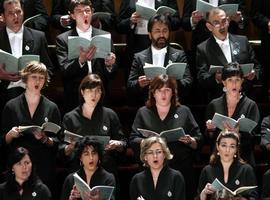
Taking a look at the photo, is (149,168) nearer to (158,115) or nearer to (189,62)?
(158,115)

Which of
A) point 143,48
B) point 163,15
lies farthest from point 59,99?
point 163,15

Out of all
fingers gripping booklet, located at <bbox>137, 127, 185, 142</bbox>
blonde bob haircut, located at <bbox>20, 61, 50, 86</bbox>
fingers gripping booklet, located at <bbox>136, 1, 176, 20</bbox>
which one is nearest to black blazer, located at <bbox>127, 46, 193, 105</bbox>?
fingers gripping booklet, located at <bbox>136, 1, 176, 20</bbox>

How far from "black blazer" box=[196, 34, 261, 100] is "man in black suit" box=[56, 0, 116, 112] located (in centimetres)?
73

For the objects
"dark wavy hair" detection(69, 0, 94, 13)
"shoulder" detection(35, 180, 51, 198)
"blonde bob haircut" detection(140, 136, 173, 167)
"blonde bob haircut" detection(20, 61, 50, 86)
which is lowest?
"shoulder" detection(35, 180, 51, 198)

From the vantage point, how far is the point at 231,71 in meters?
5.57

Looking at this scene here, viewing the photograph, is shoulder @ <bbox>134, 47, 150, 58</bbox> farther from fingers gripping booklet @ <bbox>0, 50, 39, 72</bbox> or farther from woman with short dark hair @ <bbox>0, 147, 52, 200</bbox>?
woman with short dark hair @ <bbox>0, 147, 52, 200</bbox>

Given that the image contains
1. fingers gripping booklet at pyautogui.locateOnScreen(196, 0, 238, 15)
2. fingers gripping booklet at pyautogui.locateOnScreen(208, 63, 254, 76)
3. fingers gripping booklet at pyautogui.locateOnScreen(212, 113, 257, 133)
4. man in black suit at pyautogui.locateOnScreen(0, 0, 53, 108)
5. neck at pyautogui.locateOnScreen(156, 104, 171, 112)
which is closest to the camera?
fingers gripping booklet at pyautogui.locateOnScreen(212, 113, 257, 133)

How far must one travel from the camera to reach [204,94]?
6.55m

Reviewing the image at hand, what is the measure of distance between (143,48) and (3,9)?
124 cm

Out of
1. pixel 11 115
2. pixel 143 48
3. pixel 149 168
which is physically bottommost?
pixel 149 168

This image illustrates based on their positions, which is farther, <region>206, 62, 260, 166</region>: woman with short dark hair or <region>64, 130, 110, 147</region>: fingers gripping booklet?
<region>206, 62, 260, 166</region>: woman with short dark hair

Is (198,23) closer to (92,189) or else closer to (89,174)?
(89,174)

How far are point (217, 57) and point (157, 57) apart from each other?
50cm

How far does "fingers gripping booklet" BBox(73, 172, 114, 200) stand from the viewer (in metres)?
4.86
